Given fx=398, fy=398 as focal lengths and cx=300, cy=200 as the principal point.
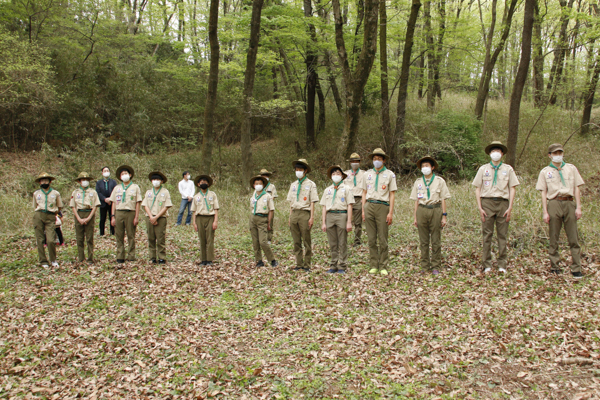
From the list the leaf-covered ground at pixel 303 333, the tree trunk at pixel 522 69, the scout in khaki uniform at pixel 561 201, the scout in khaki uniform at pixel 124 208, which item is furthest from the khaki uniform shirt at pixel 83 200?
the tree trunk at pixel 522 69

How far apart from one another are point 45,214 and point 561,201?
10.5 meters

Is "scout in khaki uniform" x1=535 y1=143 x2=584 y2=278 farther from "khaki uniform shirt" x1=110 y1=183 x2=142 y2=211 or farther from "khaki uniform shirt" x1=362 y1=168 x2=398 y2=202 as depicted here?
"khaki uniform shirt" x1=110 y1=183 x2=142 y2=211

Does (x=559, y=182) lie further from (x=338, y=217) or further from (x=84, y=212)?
(x=84, y=212)

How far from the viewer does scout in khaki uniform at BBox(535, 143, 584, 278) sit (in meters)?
6.99

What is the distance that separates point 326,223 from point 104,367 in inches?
189

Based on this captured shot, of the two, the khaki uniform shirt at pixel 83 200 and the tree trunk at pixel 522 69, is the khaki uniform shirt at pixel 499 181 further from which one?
the khaki uniform shirt at pixel 83 200

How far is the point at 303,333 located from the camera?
569cm

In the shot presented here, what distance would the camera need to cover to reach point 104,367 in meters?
4.82

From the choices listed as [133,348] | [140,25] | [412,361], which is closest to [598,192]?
[412,361]

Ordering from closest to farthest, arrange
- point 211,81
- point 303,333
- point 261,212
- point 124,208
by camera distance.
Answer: point 303,333
point 261,212
point 124,208
point 211,81

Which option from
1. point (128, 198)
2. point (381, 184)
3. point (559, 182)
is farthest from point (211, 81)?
point (559, 182)

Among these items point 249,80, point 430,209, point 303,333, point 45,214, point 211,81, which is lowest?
point 303,333

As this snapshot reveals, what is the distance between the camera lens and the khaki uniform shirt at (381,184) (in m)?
7.93

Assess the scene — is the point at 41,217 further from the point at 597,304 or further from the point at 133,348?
the point at 597,304
